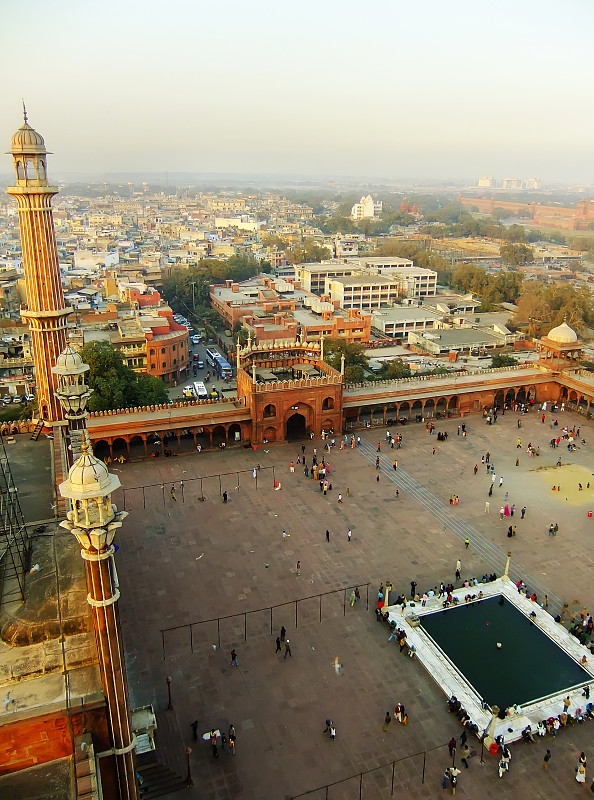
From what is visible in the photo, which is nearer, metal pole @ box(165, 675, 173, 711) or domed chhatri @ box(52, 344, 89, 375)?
metal pole @ box(165, 675, 173, 711)

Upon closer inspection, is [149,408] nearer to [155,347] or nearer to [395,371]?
[155,347]

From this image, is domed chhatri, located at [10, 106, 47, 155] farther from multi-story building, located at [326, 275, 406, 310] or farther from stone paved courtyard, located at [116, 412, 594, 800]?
multi-story building, located at [326, 275, 406, 310]

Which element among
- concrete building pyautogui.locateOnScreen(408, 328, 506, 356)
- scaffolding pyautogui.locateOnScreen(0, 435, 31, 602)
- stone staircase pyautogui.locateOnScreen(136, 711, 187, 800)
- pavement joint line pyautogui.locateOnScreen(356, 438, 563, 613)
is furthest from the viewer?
concrete building pyautogui.locateOnScreen(408, 328, 506, 356)

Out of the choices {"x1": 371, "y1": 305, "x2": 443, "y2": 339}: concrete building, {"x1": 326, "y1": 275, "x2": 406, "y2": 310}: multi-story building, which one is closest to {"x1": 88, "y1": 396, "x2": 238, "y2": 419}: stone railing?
{"x1": 371, "y1": 305, "x2": 443, "y2": 339}: concrete building

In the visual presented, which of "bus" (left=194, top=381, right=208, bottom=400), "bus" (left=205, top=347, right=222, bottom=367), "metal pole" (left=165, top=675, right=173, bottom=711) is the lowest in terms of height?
"bus" (left=205, top=347, right=222, bottom=367)

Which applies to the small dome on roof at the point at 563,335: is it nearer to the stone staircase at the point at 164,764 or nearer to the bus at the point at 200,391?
the bus at the point at 200,391

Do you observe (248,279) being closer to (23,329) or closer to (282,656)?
(23,329)
